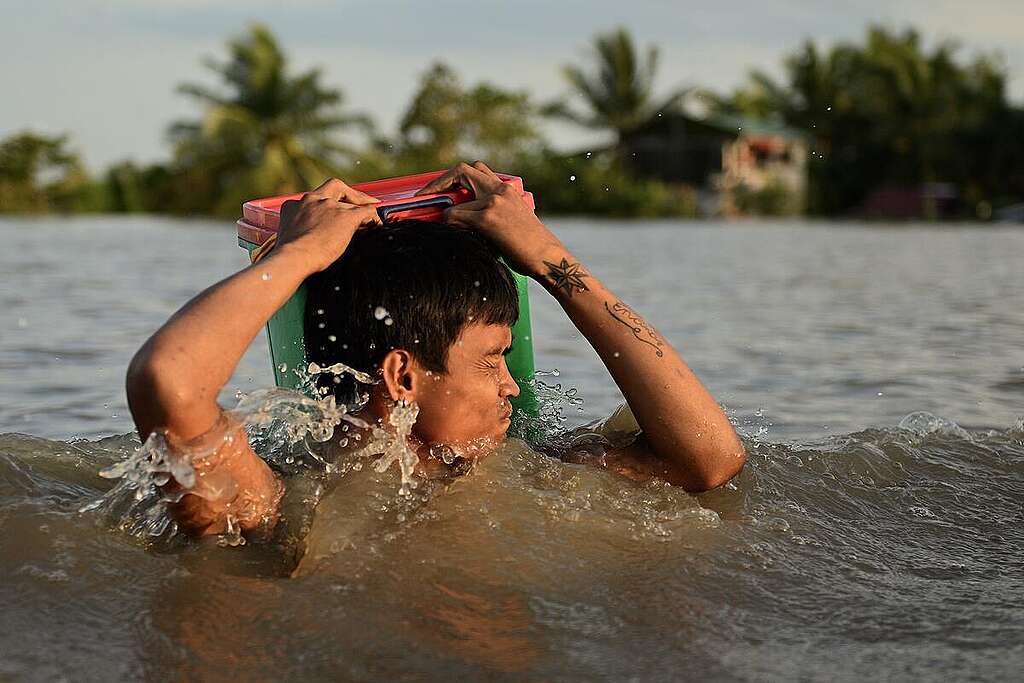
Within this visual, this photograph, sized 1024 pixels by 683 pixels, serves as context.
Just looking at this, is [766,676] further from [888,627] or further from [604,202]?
[604,202]

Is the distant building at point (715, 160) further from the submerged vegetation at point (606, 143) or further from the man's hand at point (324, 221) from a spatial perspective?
the man's hand at point (324, 221)

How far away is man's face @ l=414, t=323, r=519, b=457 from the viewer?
8.74 ft

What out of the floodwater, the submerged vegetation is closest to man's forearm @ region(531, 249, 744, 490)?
the floodwater

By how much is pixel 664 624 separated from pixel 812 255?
573 inches

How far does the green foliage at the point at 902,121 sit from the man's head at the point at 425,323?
35617mm

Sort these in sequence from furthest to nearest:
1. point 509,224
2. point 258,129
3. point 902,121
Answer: point 902,121 → point 258,129 → point 509,224

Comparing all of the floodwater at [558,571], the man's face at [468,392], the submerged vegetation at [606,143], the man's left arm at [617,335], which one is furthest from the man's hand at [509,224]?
the submerged vegetation at [606,143]

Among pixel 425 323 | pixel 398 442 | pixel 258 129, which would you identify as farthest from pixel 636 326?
pixel 258 129

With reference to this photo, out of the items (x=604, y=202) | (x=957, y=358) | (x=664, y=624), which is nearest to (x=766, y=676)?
(x=664, y=624)

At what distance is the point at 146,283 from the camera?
10.1 meters

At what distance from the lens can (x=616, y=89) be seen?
37625 mm

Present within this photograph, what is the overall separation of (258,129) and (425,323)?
31.6 metres

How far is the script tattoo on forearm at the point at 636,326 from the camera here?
9.46 feet

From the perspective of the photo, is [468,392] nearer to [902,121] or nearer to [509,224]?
[509,224]
